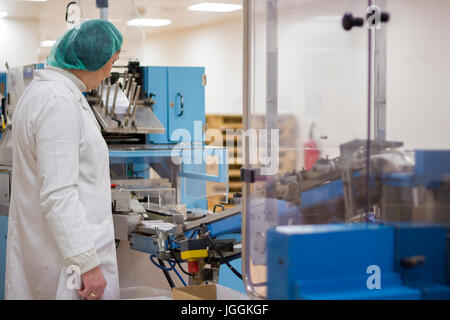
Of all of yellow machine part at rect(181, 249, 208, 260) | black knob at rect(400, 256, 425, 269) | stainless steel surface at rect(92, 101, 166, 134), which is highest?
stainless steel surface at rect(92, 101, 166, 134)

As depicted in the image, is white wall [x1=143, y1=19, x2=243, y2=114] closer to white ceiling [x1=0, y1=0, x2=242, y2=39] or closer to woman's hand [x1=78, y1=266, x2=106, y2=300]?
white ceiling [x1=0, y1=0, x2=242, y2=39]

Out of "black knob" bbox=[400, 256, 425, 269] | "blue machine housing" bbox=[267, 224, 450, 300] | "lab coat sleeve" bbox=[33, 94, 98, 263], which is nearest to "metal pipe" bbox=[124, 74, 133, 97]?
"lab coat sleeve" bbox=[33, 94, 98, 263]

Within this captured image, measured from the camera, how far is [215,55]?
8266 millimetres

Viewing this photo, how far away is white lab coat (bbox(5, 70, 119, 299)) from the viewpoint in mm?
1493

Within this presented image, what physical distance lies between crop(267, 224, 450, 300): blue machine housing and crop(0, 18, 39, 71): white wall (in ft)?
23.9

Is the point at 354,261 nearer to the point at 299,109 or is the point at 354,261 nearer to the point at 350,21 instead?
the point at 299,109

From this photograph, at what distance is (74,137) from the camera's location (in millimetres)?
1528

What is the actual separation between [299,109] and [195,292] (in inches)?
20.5

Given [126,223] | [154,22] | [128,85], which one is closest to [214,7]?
[154,22]

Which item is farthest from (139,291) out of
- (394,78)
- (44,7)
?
(44,7)

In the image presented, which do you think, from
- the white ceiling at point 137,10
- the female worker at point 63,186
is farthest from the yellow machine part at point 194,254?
the white ceiling at point 137,10

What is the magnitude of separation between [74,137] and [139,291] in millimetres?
1709

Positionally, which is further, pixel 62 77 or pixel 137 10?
pixel 137 10
